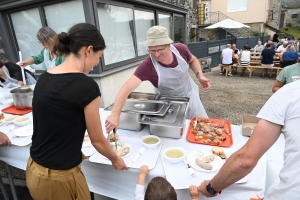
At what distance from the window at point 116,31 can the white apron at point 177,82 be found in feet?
7.82

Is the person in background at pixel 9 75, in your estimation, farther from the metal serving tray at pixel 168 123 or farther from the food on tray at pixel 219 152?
the food on tray at pixel 219 152

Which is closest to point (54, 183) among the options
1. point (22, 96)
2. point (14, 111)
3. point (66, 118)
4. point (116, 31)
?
point (66, 118)

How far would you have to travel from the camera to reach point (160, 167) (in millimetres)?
1264

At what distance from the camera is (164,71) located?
1.93 m

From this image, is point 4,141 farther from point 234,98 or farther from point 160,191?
point 234,98

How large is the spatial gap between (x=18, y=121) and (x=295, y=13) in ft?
145

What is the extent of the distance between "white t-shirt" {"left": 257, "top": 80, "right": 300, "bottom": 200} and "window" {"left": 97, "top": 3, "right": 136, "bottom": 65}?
145 inches

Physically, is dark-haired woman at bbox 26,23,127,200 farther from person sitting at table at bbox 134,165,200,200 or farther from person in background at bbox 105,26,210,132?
person in background at bbox 105,26,210,132

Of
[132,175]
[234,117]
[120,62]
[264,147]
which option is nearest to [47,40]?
[120,62]

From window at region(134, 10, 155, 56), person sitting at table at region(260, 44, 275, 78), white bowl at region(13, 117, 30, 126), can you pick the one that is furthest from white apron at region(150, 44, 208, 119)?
person sitting at table at region(260, 44, 275, 78)

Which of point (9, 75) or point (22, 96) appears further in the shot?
point (9, 75)

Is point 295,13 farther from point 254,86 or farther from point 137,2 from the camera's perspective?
point 137,2

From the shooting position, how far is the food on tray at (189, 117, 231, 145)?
150 centimetres

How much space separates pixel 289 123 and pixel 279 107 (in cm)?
7
